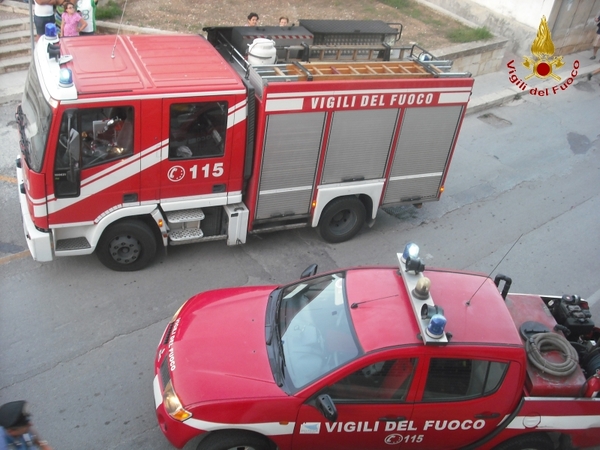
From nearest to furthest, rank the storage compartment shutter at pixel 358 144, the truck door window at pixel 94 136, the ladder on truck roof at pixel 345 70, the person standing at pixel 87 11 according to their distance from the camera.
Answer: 1. the truck door window at pixel 94 136
2. the ladder on truck roof at pixel 345 70
3. the storage compartment shutter at pixel 358 144
4. the person standing at pixel 87 11

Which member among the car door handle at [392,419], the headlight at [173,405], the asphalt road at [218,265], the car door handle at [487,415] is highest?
the car door handle at [487,415]

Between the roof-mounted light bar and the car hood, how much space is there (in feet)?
4.08

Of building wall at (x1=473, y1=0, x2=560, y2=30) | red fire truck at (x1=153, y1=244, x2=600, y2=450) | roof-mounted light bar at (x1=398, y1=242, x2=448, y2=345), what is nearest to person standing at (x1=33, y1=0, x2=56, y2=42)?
red fire truck at (x1=153, y1=244, x2=600, y2=450)

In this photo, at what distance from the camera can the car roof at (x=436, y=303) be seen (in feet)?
16.1

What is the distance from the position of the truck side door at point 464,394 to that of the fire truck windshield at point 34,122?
177 inches

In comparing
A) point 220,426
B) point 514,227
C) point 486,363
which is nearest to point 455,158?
→ point 514,227

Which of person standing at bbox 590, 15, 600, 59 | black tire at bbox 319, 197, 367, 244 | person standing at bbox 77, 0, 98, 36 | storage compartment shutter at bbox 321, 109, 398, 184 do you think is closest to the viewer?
storage compartment shutter at bbox 321, 109, 398, 184

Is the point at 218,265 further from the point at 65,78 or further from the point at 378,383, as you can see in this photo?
the point at 378,383

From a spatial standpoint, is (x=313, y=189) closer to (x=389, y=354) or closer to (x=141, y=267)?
(x=141, y=267)

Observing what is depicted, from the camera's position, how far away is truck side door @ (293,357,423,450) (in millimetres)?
4789

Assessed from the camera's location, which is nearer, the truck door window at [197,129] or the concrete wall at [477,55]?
the truck door window at [197,129]

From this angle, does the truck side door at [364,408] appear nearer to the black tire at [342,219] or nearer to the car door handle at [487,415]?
the car door handle at [487,415]

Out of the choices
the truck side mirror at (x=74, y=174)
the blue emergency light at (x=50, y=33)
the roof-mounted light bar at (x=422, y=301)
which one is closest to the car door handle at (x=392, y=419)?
the roof-mounted light bar at (x=422, y=301)

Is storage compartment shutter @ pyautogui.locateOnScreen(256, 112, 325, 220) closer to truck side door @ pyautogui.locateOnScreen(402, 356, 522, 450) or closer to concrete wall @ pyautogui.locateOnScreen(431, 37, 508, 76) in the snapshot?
truck side door @ pyautogui.locateOnScreen(402, 356, 522, 450)
